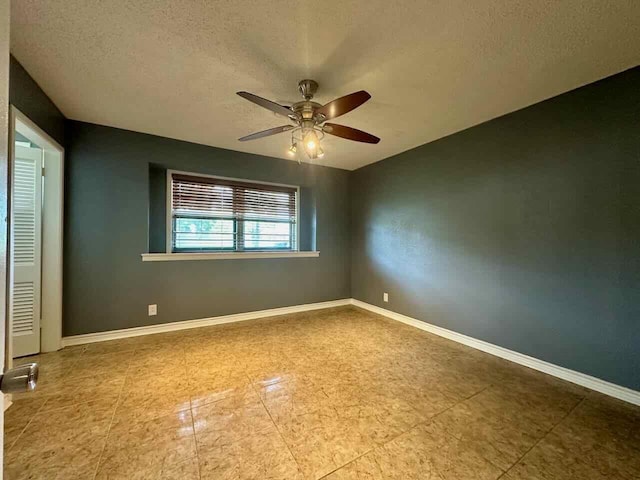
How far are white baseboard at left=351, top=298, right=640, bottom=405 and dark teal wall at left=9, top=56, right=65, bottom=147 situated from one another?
168 inches

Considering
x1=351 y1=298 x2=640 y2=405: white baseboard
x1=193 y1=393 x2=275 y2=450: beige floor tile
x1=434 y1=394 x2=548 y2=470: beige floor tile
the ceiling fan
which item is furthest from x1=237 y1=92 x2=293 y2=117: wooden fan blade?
x1=351 y1=298 x2=640 y2=405: white baseboard

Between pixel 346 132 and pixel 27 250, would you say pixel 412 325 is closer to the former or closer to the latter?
pixel 346 132

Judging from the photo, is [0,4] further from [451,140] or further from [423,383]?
[451,140]

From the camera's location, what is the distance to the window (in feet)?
11.2

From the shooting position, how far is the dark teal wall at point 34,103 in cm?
183

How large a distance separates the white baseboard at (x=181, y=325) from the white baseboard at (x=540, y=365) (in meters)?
1.56

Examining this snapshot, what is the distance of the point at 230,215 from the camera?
370 centimetres

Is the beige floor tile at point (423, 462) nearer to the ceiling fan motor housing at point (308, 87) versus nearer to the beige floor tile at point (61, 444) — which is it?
the beige floor tile at point (61, 444)

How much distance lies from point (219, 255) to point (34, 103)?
2.11 metres

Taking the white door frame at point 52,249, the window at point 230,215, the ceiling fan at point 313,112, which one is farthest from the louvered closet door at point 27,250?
the ceiling fan at point 313,112

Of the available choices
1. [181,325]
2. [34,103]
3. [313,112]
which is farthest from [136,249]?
[313,112]

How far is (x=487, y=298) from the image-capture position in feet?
8.86

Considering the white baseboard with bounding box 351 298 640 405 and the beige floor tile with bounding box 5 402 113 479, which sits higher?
the white baseboard with bounding box 351 298 640 405

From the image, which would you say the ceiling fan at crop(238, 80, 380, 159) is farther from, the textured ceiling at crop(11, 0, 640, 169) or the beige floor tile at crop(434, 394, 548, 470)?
the beige floor tile at crop(434, 394, 548, 470)
